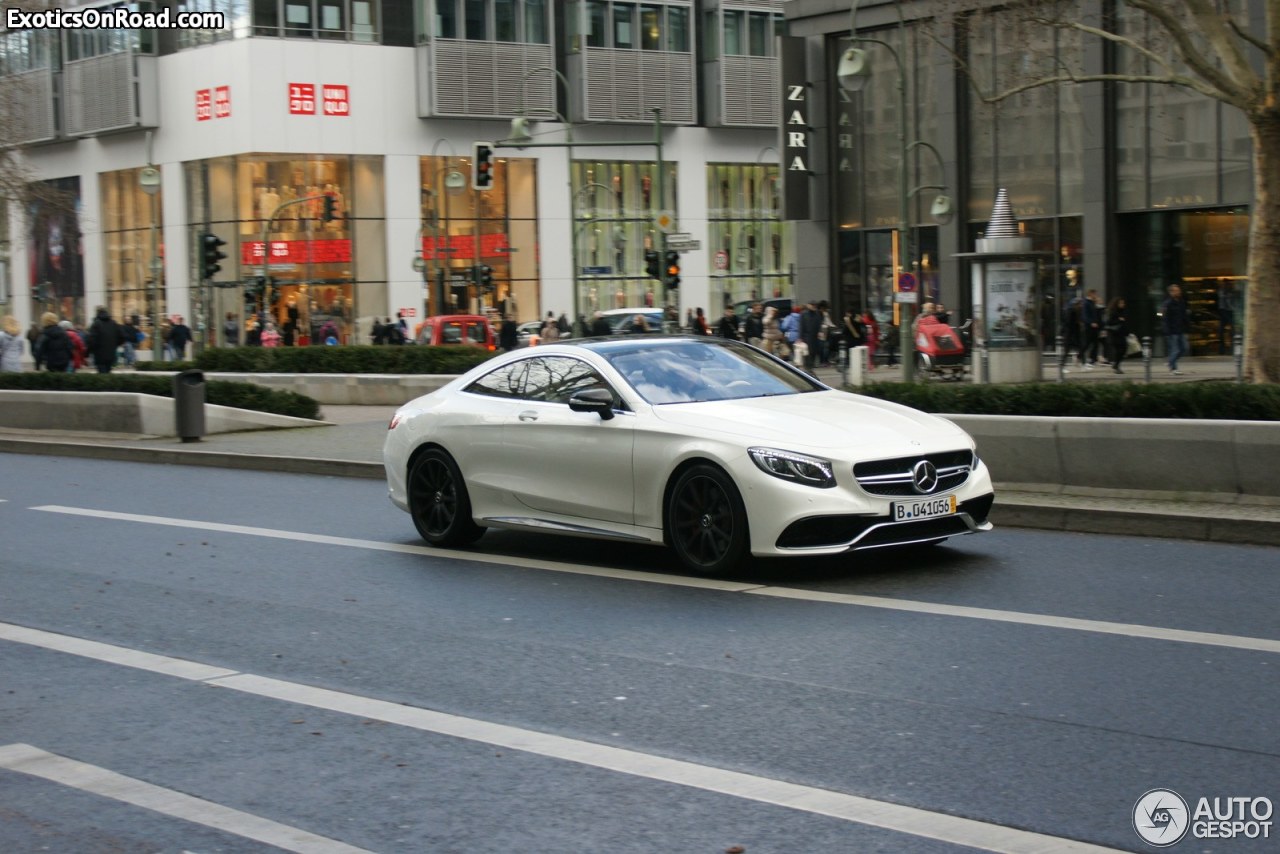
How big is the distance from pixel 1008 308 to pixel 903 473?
59.9 feet

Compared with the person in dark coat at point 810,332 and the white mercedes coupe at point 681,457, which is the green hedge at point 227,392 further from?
the person in dark coat at point 810,332

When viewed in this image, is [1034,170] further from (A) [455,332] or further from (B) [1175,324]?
(A) [455,332]

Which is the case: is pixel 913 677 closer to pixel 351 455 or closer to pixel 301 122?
pixel 351 455

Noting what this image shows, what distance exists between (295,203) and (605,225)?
522 inches

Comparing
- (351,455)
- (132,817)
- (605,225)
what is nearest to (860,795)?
(132,817)

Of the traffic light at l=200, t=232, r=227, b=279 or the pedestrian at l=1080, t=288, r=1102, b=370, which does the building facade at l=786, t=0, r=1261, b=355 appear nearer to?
the pedestrian at l=1080, t=288, r=1102, b=370

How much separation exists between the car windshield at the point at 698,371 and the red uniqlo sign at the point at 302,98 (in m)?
50.4

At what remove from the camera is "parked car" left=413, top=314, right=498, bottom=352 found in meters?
39.5

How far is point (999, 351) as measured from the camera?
27.2 metres

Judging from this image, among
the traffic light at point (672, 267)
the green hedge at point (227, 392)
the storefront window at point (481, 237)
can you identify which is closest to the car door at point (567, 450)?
the green hedge at point (227, 392)

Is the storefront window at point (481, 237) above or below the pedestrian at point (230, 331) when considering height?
above

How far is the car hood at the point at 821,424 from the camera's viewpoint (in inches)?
383

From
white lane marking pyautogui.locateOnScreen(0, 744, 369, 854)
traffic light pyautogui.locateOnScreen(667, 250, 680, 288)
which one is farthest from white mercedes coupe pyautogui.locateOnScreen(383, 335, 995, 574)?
traffic light pyautogui.locateOnScreen(667, 250, 680, 288)

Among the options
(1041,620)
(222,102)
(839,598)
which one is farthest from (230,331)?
(1041,620)
